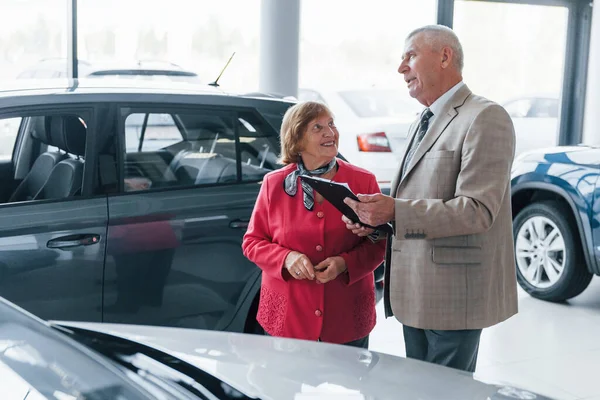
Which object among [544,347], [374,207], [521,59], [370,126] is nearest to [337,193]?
[374,207]

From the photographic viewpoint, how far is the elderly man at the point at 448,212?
2340mm

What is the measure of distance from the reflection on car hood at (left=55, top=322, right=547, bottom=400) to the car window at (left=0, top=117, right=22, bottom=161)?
4.68ft

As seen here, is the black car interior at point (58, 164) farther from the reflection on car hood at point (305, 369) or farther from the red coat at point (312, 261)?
the reflection on car hood at point (305, 369)

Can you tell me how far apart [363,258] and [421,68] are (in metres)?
0.65

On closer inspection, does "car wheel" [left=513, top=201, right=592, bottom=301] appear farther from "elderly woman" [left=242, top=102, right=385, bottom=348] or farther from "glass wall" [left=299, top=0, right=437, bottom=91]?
"glass wall" [left=299, top=0, right=437, bottom=91]

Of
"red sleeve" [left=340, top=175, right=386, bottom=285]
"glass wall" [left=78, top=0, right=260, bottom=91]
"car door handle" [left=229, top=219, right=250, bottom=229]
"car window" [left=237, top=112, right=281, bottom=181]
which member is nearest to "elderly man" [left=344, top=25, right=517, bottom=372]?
"red sleeve" [left=340, top=175, right=386, bottom=285]

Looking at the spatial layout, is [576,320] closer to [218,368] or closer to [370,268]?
[370,268]

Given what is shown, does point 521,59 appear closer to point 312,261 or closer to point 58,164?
point 58,164

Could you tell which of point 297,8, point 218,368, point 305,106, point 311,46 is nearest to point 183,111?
point 305,106

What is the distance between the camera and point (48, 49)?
22.2 ft

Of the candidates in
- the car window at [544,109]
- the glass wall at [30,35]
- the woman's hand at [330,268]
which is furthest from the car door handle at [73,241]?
the car window at [544,109]

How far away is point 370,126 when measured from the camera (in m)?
7.75

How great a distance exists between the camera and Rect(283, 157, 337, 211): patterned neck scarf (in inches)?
106

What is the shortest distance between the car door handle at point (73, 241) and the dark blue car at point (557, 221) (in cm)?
316
